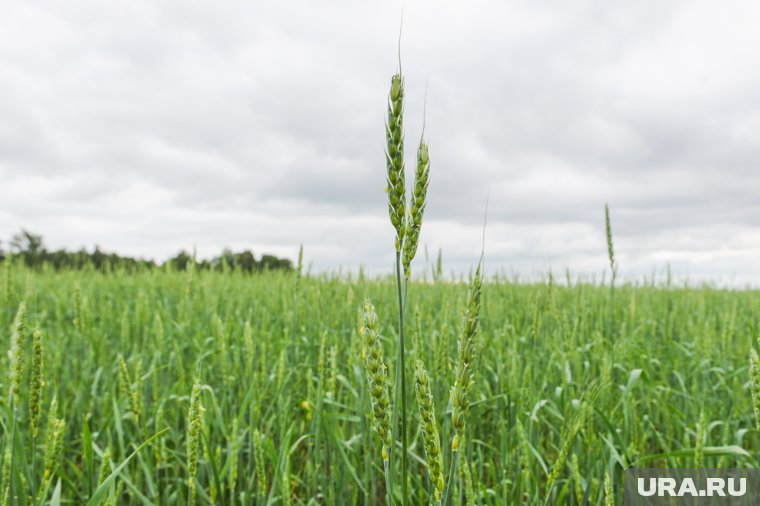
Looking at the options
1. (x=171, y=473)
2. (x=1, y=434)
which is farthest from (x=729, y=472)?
(x=1, y=434)

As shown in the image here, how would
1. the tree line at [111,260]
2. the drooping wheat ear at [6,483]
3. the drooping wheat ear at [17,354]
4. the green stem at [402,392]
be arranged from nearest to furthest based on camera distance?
the green stem at [402,392]
the drooping wheat ear at [17,354]
the drooping wheat ear at [6,483]
the tree line at [111,260]

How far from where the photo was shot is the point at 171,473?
3.12 metres

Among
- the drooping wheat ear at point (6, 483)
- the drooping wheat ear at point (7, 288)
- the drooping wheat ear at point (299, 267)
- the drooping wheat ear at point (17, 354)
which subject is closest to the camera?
the drooping wheat ear at point (17, 354)

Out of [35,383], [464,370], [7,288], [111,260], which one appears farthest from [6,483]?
[111,260]

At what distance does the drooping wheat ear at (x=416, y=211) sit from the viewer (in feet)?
3.17

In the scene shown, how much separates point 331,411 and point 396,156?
213 cm

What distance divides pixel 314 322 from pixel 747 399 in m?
3.08

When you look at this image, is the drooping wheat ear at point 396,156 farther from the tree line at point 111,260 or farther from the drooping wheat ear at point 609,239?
the tree line at point 111,260

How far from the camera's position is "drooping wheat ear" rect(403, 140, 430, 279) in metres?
0.96

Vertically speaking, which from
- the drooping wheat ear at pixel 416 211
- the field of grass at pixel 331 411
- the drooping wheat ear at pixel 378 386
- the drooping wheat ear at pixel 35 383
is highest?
the drooping wheat ear at pixel 416 211

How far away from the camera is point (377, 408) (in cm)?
91

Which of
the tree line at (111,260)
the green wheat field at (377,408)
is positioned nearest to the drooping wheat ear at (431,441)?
the green wheat field at (377,408)

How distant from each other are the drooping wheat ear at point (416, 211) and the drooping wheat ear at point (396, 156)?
0.06 ft

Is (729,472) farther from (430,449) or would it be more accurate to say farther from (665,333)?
(665,333)
